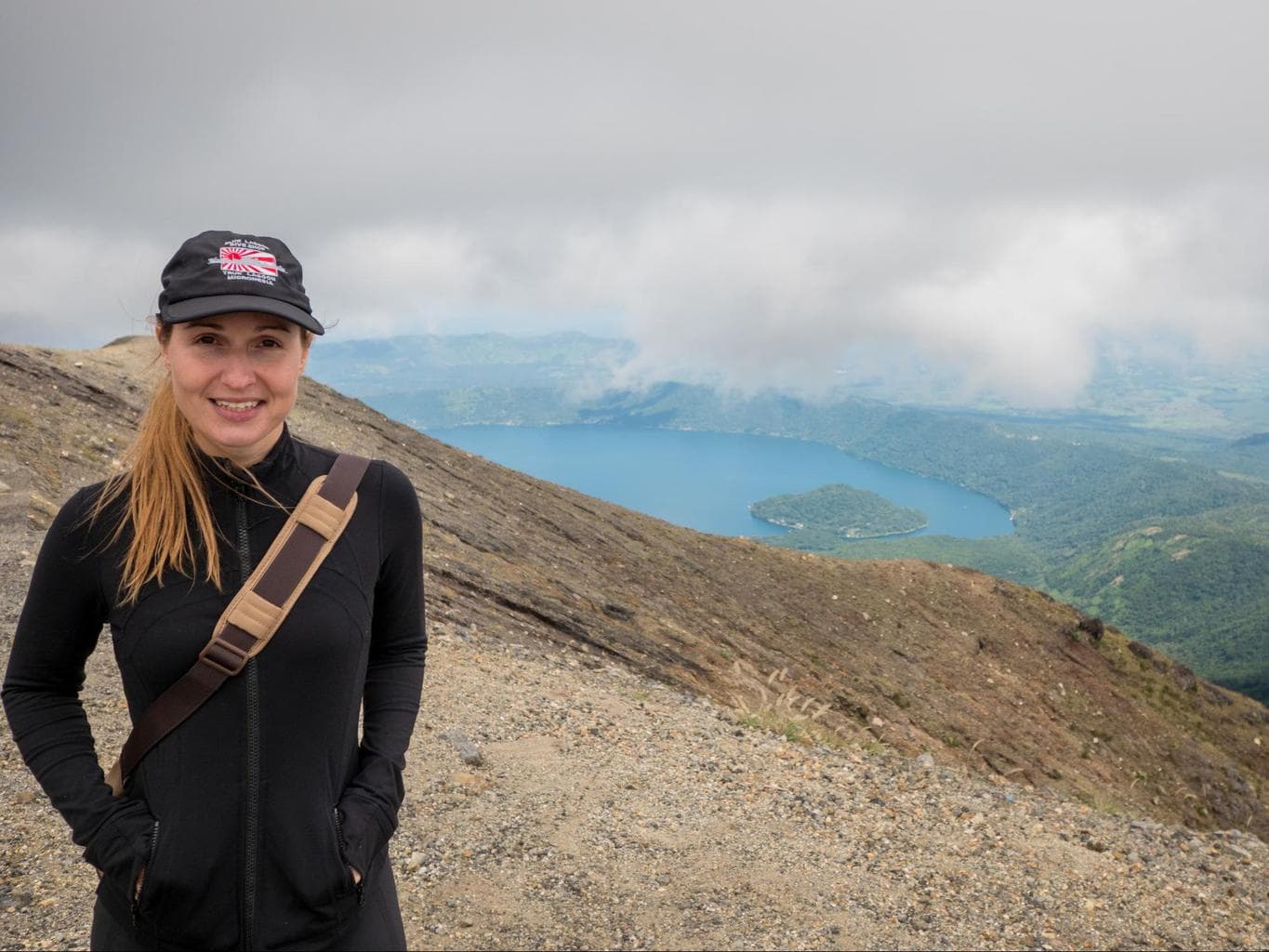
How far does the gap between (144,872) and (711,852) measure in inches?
243

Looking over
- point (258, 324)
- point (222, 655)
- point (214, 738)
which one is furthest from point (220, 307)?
point (214, 738)

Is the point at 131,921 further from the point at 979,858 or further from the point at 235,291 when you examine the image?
the point at 979,858

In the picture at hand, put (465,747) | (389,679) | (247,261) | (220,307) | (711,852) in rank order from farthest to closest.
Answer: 1. (465,747)
2. (711,852)
3. (389,679)
4. (247,261)
5. (220,307)

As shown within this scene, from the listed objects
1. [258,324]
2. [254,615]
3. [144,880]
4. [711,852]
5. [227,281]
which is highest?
[227,281]

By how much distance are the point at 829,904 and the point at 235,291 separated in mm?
6943

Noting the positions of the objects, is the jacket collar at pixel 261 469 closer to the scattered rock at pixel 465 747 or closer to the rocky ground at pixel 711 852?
the rocky ground at pixel 711 852

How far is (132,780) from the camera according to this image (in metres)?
2.68

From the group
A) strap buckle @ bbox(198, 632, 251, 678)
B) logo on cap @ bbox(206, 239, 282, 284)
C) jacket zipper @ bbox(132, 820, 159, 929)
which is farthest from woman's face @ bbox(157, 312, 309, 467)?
jacket zipper @ bbox(132, 820, 159, 929)

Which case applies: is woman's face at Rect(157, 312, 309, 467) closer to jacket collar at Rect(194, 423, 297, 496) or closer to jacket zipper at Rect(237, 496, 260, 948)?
jacket collar at Rect(194, 423, 297, 496)

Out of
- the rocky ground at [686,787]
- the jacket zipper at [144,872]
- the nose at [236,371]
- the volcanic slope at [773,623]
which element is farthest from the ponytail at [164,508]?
the volcanic slope at [773,623]

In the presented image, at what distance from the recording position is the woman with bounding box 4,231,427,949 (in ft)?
8.16

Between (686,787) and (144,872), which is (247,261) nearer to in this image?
(144,872)

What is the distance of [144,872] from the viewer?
2527mm

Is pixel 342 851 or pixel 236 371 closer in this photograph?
pixel 236 371
